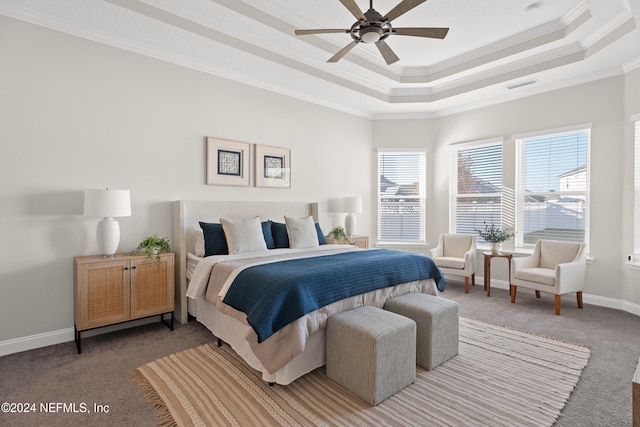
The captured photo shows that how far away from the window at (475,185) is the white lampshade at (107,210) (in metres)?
4.99

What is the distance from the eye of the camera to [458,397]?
2.15 m

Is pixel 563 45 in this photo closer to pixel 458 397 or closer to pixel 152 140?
pixel 458 397

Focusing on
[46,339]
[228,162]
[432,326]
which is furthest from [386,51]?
[46,339]

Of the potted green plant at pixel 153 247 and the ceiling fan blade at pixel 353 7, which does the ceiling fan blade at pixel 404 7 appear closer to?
the ceiling fan blade at pixel 353 7

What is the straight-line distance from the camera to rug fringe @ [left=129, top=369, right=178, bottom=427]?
1913 mm

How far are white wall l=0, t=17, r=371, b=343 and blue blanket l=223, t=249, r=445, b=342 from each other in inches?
68.0

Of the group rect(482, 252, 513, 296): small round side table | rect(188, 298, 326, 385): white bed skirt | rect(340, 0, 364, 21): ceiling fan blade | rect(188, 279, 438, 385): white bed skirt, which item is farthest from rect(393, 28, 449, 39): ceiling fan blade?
rect(482, 252, 513, 296): small round side table

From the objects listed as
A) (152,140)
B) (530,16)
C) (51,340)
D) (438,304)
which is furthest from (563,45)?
(51,340)

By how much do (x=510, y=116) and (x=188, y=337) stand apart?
17.6 feet

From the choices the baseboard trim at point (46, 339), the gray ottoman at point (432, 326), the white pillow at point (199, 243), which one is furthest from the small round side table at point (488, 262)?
the white pillow at point (199, 243)

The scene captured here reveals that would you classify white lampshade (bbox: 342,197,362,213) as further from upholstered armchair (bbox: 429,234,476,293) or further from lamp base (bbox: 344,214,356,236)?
upholstered armchair (bbox: 429,234,476,293)

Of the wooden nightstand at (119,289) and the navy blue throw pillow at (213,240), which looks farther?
the navy blue throw pillow at (213,240)

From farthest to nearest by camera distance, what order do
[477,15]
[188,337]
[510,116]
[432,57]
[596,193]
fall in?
[510,116] → [432,57] → [596,193] → [477,15] → [188,337]

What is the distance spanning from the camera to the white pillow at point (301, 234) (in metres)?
4.02
